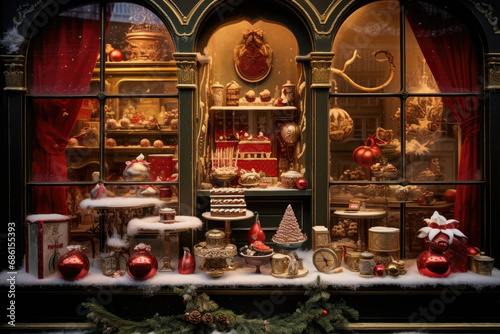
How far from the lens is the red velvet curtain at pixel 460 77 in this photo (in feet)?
13.8

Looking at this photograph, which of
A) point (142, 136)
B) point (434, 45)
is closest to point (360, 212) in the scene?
point (434, 45)

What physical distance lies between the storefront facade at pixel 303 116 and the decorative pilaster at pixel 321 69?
0.6 inches

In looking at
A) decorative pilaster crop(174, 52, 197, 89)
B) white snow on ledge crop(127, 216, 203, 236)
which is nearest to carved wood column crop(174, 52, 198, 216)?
decorative pilaster crop(174, 52, 197, 89)

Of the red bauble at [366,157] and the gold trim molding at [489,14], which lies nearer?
the gold trim molding at [489,14]

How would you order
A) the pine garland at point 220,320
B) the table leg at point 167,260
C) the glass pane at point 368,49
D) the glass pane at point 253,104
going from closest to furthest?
the pine garland at point 220,320 → the table leg at point 167,260 → the glass pane at point 368,49 → the glass pane at point 253,104

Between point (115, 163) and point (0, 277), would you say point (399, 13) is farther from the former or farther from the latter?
point (0, 277)

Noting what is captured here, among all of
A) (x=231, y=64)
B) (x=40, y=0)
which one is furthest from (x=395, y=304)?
(x=40, y=0)

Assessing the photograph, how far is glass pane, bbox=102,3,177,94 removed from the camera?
167 inches

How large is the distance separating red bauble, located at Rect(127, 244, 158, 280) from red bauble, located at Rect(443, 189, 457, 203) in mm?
2941

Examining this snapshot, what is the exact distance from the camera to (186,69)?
13.5 feet

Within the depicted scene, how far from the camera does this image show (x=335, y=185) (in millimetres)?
4211

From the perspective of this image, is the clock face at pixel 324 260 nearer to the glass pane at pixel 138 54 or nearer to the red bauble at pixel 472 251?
the red bauble at pixel 472 251

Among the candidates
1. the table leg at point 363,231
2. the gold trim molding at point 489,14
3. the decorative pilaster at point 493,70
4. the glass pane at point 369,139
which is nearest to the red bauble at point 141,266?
the glass pane at point 369,139

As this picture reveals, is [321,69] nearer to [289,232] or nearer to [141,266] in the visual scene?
[289,232]
